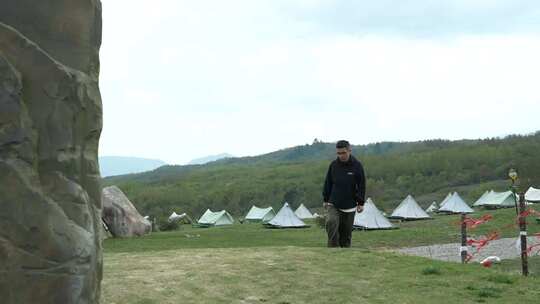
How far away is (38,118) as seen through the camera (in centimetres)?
448

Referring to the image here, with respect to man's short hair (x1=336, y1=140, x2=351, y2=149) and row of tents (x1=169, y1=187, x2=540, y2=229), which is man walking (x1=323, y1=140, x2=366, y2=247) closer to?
man's short hair (x1=336, y1=140, x2=351, y2=149)

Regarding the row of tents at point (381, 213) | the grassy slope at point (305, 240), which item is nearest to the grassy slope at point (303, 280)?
the grassy slope at point (305, 240)

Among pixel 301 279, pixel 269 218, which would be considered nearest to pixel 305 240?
pixel 301 279

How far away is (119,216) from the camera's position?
21.6 metres

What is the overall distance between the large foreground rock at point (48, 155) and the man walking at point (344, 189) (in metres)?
4.90

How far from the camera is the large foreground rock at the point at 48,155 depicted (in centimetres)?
427

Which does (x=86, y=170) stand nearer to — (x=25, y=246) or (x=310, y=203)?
(x=25, y=246)

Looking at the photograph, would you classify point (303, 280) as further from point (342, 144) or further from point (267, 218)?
point (267, 218)

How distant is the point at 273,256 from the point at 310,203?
60320mm

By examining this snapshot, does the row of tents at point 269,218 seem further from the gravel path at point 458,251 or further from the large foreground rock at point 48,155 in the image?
the large foreground rock at point 48,155

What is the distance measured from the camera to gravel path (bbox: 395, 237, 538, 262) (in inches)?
632

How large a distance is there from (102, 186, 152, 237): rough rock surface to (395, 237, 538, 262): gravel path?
8.57m

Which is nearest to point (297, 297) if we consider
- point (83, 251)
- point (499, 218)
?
point (83, 251)

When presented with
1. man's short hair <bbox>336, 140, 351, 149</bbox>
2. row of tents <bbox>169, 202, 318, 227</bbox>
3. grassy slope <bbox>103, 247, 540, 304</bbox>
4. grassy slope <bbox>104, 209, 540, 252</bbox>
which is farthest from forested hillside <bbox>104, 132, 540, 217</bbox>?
grassy slope <bbox>103, 247, 540, 304</bbox>
